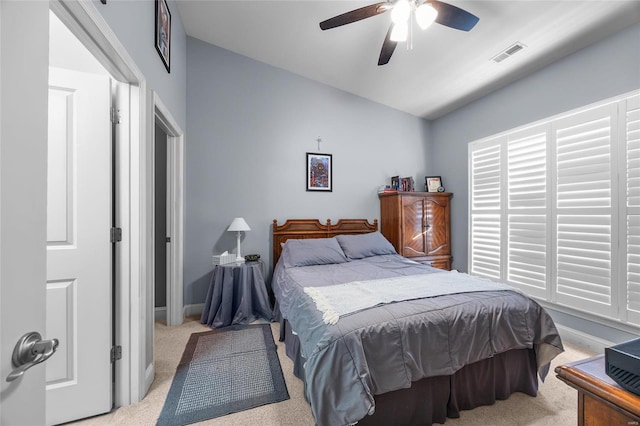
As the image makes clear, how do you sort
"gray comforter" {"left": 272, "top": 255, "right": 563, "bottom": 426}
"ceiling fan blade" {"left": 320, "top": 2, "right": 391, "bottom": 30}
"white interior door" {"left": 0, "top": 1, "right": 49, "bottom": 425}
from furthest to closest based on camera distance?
"ceiling fan blade" {"left": 320, "top": 2, "right": 391, "bottom": 30} → "gray comforter" {"left": 272, "top": 255, "right": 563, "bottom": 426} → "white interior door" {"left": 0, "top": 1, "right": 49, "bottom": 425}

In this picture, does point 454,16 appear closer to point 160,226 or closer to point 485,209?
point 485,209

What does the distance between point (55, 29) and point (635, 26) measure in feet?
13.7

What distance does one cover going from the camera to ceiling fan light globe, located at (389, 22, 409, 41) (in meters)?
1.95

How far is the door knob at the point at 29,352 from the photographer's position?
22.1 inches

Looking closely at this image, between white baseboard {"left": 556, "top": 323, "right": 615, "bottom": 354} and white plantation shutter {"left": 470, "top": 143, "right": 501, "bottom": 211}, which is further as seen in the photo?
white plantation shutter {"left": 470, "top": 143, "right": 501, "bottom": 211}

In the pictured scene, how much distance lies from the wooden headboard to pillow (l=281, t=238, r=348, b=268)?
0.94ft

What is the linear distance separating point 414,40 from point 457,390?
3088mm

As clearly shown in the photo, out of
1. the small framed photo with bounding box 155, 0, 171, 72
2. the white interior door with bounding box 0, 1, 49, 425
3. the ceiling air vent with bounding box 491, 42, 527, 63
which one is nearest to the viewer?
the white interior door with bounding box 0, 1, 49, 425

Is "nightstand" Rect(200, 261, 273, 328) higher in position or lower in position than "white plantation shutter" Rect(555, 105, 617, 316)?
lower

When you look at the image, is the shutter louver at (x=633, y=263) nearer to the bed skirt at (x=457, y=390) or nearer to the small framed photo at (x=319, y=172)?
the bed skirt at (x=457, y=390)

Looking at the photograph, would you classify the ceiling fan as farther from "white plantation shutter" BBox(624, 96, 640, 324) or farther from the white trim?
the white trim

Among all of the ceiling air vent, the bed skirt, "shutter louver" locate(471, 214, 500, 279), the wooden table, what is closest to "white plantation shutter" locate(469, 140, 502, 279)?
"shutter louver" locate(471, 214, 500, 279)

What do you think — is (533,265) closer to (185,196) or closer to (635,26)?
(635,26)

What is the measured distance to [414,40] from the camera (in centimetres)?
270
